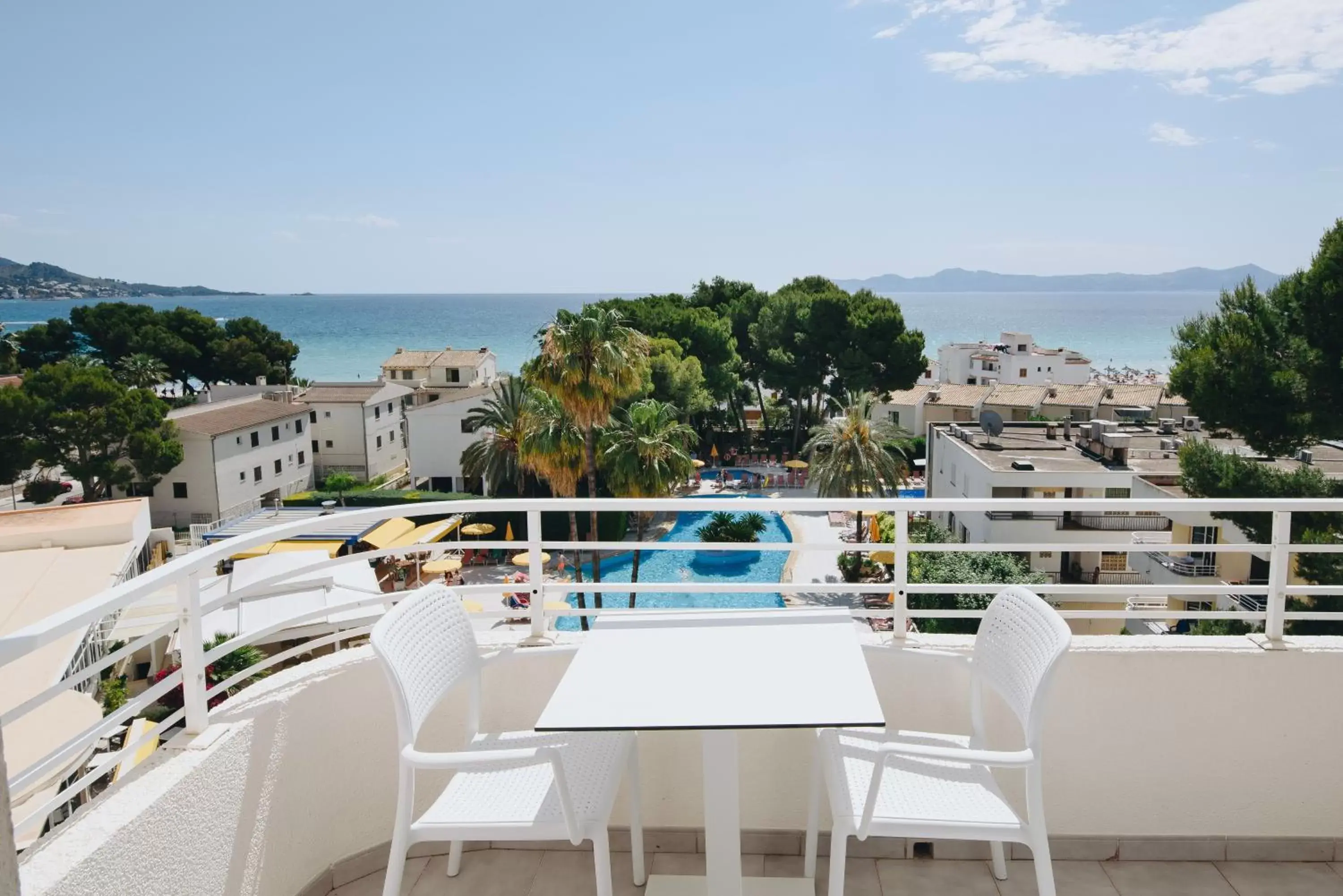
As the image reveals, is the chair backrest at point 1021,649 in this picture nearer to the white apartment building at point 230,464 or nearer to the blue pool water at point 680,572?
the blue pool water at point 680,572

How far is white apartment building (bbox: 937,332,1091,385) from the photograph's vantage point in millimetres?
66000

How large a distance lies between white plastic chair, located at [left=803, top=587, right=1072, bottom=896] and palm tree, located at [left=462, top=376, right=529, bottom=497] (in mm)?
24229

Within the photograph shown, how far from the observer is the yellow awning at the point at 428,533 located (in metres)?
20.3

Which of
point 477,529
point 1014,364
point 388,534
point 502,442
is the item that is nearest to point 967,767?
point 388,534

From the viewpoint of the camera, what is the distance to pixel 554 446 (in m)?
20.4

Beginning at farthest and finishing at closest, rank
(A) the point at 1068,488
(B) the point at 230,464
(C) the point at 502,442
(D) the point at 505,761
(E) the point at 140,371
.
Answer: (E) the point at 140,371 → (B) the point at 230,464 → (C) the point at 502,442 → (A) the point at 1068,488 → (D) the point at 505,761

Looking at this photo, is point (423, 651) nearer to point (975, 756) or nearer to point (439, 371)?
point (975, 756)

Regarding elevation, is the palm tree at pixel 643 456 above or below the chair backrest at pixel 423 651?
below

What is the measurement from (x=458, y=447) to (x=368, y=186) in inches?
4441

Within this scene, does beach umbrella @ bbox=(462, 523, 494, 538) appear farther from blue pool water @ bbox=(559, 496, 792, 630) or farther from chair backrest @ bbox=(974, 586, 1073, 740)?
chair backrest @ bbox=(974, 586, 1073, 740)

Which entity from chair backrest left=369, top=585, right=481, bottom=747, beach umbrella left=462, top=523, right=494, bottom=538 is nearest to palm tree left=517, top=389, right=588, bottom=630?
beach umbrella left=462, top=523, right=494, bottom=538

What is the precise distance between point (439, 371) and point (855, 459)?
1215 inches

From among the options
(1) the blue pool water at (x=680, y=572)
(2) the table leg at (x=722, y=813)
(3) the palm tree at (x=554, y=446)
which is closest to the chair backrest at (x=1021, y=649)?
(2) the table leg at (x=722, y=813)

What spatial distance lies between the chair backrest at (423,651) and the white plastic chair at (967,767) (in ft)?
3.86
